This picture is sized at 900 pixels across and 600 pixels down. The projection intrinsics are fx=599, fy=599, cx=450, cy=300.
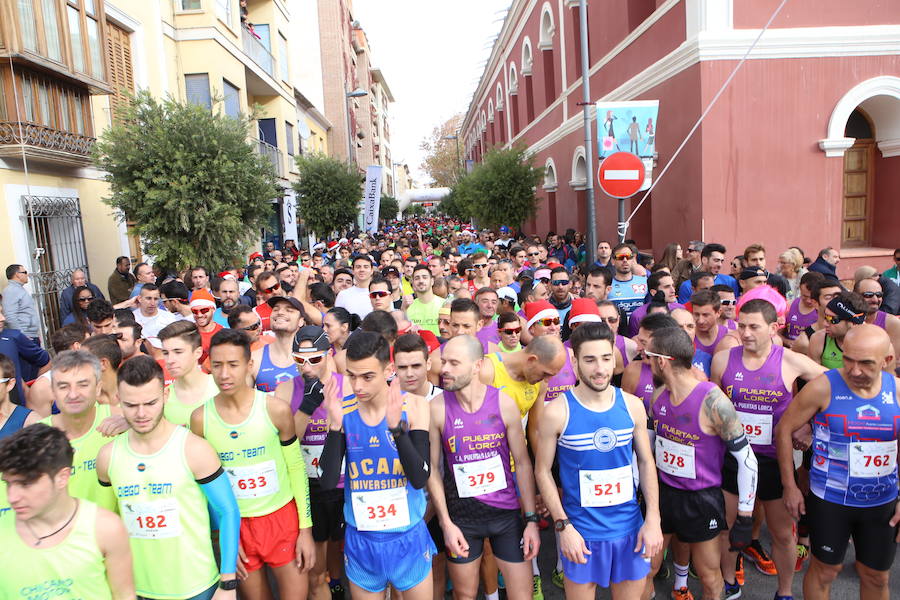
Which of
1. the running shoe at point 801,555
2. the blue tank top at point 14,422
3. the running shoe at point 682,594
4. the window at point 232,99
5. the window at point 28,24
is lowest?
the running shoe at point 801,555

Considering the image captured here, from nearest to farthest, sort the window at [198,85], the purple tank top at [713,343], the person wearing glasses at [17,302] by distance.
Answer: the purple tank top at [713,343], the person wearing glasses at [17,302], the window at [198,85]

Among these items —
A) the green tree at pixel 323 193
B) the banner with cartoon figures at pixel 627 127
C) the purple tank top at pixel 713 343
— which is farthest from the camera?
the green tree at pixel 323 193

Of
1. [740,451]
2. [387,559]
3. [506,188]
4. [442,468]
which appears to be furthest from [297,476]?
[506,188]

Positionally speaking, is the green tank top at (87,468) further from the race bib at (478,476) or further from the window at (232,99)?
the window at (232,99)

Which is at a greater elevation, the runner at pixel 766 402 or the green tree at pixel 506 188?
the green tree at pixel 506 188

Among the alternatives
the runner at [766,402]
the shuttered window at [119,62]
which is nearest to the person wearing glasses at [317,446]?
the runner at [766,402]

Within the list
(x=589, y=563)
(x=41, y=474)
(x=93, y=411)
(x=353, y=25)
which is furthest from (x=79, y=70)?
(x=353, y=25)

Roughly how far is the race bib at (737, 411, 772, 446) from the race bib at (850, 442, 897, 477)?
1.95 ft

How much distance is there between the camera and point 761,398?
4.04m

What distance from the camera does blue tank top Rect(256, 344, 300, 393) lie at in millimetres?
4504

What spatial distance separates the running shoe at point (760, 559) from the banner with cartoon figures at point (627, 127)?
6248 mm

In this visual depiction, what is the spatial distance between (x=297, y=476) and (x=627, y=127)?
8139mm

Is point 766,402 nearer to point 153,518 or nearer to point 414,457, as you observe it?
point 414,457

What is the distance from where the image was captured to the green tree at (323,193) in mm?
23938
